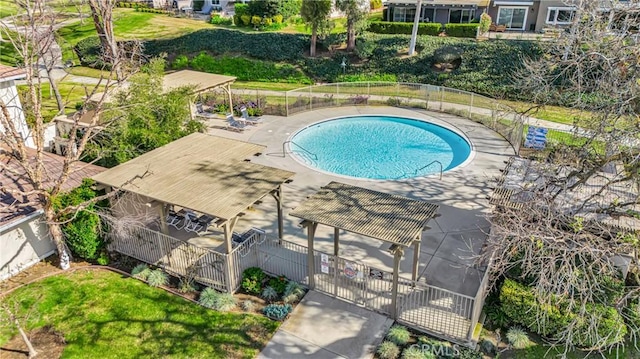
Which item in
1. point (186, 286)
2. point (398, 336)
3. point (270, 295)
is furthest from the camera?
point (186, 286)

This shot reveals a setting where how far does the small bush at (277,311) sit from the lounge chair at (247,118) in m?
15.4

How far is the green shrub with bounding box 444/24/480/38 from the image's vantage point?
37844 millimetres

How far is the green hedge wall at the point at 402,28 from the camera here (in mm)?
39250

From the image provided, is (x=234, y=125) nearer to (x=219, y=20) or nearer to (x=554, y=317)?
(x=554, y=317)

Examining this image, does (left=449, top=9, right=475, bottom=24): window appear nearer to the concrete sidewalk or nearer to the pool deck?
the pool deck

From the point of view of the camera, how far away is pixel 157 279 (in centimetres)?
1348

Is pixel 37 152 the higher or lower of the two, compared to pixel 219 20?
lower

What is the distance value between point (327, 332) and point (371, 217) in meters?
3.18

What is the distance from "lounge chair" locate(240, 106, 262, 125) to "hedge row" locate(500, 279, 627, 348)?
1782 centimetres

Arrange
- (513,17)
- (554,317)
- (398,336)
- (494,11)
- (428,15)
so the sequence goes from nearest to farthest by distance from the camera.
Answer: (554,317), (398,336), (513,17), (494,11), (428,15)

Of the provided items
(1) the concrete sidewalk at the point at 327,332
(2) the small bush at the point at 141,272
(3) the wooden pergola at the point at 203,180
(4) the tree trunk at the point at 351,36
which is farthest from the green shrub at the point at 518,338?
(4) the tree trunk at the point at 351,36

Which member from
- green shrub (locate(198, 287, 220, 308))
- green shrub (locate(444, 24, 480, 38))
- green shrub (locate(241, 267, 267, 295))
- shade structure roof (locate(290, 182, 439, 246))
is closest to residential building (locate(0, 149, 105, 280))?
green shrub (locate(198, 287, 220, 308))

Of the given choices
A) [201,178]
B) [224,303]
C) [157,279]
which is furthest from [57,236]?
[224,303]

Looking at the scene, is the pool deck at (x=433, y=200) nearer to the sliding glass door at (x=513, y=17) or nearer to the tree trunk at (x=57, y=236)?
the tree trunk at (x=57, y=236)
